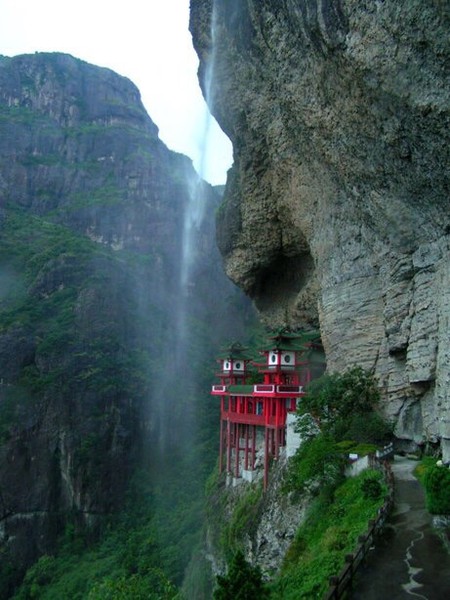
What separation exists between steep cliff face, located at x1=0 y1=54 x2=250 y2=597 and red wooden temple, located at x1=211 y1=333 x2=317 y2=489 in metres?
21.6

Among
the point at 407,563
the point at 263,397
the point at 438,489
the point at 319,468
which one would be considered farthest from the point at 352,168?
the point at 407,563

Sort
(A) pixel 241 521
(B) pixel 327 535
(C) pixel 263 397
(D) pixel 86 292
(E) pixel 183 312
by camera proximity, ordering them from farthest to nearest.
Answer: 1. (E) pixel 183 312
2. (D) pixel 86 292
3. (C) pixel 263 397
4. (A) pixel 241 521
5. (B) pixel 327 535

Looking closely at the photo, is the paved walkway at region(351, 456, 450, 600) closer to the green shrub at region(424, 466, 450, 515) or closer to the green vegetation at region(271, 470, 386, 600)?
the green vegetation at region(271, 470, 386, 600)

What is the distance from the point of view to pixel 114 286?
65.8 m

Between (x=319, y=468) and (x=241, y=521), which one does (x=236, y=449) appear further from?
(x=319, y=468)

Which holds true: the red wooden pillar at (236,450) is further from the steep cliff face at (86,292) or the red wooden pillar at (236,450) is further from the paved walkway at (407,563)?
the steep cliff face at (86,292)

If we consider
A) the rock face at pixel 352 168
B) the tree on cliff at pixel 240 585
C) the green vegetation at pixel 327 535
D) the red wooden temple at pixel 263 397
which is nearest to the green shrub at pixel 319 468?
the green vegetation at pixel 327 535

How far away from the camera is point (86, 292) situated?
62906 mm

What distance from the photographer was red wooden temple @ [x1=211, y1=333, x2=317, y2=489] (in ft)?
86.2

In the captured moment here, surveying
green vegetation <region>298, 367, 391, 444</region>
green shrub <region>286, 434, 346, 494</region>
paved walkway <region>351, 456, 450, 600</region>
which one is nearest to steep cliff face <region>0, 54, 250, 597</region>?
green vegetation <region>298, 367, 391, 444</region>

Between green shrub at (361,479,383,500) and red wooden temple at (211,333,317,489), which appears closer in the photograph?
green shrub at (361,479,383,500)

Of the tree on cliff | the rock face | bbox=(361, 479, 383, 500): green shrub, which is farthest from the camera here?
the rock face

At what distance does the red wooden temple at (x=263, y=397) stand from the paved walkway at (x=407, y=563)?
11585mm

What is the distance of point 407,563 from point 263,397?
16.6m
